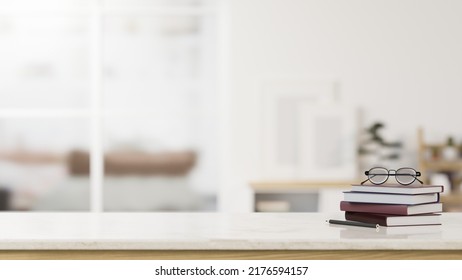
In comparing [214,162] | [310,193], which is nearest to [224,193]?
[214,162]

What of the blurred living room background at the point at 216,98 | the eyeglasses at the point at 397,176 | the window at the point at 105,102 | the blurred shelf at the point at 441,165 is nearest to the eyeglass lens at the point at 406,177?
the eyeglasses at the point at 397,176

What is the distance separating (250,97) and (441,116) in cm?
161

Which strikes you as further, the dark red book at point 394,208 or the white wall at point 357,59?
A: the white wall at point 357,59

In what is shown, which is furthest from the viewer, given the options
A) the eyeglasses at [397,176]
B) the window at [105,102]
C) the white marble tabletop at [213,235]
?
the window at [105,102]

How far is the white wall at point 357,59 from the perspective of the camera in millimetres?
5809

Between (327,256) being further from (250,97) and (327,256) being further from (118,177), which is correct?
(118,177)

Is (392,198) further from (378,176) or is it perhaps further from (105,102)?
(105,102)

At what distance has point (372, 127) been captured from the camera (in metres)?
5.67

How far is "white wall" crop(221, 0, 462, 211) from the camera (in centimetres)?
581

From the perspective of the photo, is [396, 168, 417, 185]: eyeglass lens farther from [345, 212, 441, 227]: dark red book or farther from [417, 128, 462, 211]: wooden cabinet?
[417, 128, 462, 211]: wooden cabinet

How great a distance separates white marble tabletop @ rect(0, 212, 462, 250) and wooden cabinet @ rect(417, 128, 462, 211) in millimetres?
3485

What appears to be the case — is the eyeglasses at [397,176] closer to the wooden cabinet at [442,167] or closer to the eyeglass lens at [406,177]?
the eyeglass lens at [406,177]

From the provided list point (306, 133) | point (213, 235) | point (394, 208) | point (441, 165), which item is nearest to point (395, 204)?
point (394, 208)
